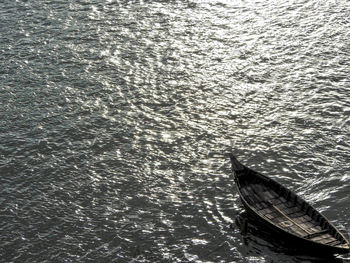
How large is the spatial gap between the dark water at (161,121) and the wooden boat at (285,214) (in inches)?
58.4

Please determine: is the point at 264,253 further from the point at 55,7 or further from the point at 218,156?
the point at 55,7

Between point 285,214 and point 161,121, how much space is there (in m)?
17.1

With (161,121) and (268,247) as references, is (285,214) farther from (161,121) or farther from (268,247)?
(161,121)

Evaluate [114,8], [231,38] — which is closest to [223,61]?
[231,38]

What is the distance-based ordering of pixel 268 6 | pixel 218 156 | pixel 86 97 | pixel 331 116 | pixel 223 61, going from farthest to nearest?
pixel 268 6 < pixel 223 61 < pixel 86 97 < pixel 331 116 < pixel 218 156

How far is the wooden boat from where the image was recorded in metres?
36.9

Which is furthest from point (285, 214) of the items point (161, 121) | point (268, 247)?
point (161, 121)

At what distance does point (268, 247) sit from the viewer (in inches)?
1531

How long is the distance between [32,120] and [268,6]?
1355 inches

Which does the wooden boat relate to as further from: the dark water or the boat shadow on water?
the dark water

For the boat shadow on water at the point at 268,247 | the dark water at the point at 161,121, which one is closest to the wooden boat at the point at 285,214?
the boat shadow on water at the point at 268,247

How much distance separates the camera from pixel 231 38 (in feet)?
211

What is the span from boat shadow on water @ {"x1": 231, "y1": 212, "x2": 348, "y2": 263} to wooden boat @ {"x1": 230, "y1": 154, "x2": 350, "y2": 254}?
0.56m

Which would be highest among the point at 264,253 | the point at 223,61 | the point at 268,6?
the point at 268,6
